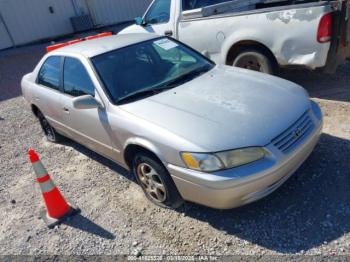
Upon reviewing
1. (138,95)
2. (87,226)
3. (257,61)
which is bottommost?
(87,226)

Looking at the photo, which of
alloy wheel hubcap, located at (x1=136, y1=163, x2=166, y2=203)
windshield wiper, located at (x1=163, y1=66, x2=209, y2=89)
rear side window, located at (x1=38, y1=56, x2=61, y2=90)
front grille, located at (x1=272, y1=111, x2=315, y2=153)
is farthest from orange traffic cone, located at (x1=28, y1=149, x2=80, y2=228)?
front grille, located at (x1=272, y1=111, x2=315, y2=153)

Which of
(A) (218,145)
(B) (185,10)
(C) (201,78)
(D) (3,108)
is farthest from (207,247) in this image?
(D) (3,108)

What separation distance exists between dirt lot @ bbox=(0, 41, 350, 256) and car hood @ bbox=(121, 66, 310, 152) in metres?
0.76

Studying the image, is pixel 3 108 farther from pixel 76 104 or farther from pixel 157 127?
pixel 157 127

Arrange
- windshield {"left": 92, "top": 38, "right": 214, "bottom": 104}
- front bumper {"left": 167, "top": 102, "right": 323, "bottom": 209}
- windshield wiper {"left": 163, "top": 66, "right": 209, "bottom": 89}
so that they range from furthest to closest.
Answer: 1. windshield wiper {"left": 163, "top": 66, "right": 209, "bottom": 89}
2. windshield {"left": 92, "top": 38, "right": 214, "bottom": 104}
3. front bumper {"left": 167, "top": 102, "right": 323, "bottom": 209}

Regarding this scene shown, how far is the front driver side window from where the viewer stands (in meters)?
5.75

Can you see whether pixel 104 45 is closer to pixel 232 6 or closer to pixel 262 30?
pixel 262 30

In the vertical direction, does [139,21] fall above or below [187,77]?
above

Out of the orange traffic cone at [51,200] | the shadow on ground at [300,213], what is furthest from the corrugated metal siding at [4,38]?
the shadow on ground at [300,213]

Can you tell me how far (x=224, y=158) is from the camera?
96.7 inches

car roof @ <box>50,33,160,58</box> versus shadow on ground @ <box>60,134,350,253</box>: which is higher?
car roof @ <box>50,33,160,58</box>

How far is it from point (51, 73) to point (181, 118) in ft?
7.80

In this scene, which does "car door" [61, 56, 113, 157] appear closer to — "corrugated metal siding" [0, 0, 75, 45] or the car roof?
the car roof

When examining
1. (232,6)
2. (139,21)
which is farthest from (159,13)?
(232,6)
